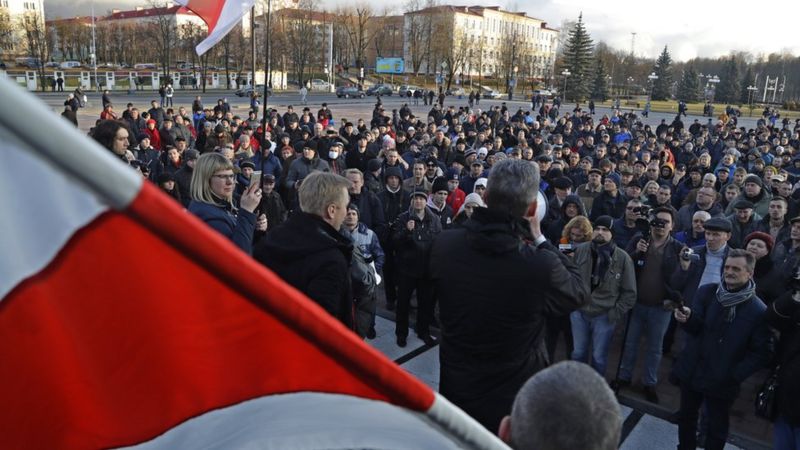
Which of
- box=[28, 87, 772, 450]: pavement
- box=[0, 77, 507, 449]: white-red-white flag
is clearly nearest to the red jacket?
box=[28, 87, 772, 450]: pavement

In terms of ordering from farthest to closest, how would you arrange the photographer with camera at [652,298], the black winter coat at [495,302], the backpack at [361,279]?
1. the photographer with camera at [652,298]
2. the backpack at [361,279]
3. the black winter coat at [495,302]

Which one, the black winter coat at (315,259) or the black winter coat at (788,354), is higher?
the black winter coat at (315,259)

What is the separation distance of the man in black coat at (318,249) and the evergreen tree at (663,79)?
268 ft

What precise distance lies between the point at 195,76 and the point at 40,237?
65.7 m

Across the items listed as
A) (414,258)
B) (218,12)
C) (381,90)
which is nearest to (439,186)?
(414,258)

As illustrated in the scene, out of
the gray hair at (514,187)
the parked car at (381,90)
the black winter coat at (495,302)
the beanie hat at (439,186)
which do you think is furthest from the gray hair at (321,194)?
the parked car at (381,90)

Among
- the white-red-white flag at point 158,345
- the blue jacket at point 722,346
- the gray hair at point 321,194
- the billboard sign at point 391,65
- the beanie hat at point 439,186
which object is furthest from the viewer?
the billboard sign at point 391,65

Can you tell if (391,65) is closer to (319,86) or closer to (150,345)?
(319,86)

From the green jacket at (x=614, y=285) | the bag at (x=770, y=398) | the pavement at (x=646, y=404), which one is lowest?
the pavement at (x=646, y=404)

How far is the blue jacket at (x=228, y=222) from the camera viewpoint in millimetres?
3537

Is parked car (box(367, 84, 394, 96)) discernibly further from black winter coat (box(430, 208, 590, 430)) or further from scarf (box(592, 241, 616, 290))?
black winter coat (box(430, 208, 590, 430))

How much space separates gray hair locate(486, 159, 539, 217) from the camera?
7.61 feet

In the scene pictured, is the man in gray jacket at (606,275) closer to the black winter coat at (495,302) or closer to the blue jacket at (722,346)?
the blue jacket at (722,346)

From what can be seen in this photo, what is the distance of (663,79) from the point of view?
75.5m
